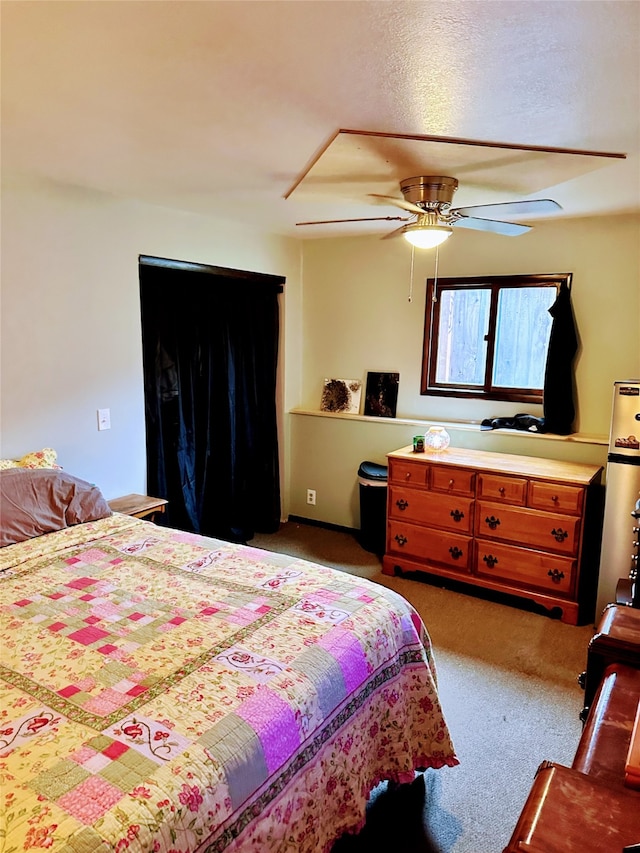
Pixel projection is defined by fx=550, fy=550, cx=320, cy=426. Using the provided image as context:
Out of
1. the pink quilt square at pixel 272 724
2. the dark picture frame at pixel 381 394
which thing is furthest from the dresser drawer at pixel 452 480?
the pink quilt square at pixel 272 724

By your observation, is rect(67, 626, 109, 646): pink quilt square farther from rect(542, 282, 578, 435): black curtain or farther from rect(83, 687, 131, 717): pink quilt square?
rect(542, 282, 578, 435): black curtain

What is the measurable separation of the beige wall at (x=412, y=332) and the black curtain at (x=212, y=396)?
0.38 m

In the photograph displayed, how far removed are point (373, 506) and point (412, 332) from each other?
1362 mm

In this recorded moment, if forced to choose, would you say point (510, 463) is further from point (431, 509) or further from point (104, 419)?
point (104, 419)

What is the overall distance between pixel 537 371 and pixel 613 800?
10.6ft

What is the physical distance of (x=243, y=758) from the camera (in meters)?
1.22

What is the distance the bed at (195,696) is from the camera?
3.58 ft

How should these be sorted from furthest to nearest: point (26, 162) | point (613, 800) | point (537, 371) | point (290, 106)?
point (537, 371), point (26, 162), point (290, 106), point (613, 800)

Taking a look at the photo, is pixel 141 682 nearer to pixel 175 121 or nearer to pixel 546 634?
pixel 175 121

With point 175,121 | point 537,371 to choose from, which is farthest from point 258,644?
point 537,371

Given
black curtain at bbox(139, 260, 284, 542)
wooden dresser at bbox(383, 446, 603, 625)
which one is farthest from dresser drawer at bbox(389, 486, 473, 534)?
black curtain at bbox(139, 260, 284, 542)

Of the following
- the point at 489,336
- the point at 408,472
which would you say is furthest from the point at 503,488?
the point at 489,336

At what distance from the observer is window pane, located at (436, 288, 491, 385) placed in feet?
13.1

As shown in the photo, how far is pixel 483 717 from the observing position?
2.41 m
